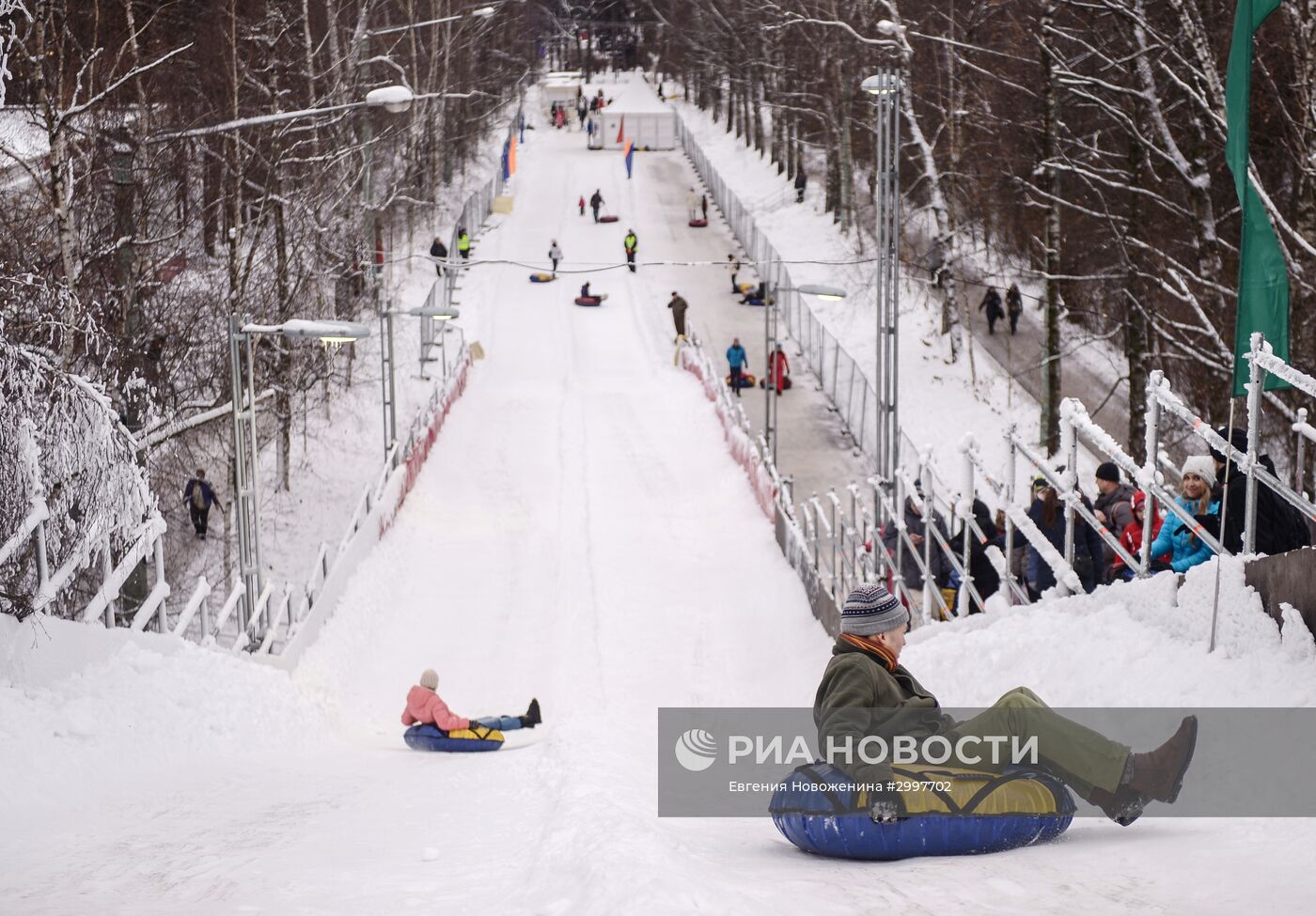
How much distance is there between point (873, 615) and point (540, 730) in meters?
9.22

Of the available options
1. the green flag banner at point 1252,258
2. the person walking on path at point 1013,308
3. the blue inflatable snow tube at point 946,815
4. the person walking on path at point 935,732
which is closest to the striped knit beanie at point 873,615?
the person walking on path at point 935,732

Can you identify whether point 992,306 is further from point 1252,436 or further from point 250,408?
point 1252,436

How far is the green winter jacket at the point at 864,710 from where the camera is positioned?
6762 mm

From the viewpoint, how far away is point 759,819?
8.68m

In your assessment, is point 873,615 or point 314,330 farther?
point 314,330

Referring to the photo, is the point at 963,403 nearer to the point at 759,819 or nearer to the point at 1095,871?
the point at 759,819

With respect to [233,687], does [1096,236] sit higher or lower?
higher

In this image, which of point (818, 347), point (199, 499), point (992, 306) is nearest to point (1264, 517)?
point (199, 499)

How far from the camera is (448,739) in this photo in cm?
1405

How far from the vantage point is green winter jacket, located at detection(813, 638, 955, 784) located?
22.2 feet

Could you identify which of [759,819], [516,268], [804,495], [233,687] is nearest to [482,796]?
[759,819]

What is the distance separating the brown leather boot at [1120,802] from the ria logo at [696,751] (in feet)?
11.9

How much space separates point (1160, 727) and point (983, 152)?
3244cm

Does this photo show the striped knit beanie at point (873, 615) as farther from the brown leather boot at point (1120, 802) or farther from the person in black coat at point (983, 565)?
the person in black coat at point (983, 565)
